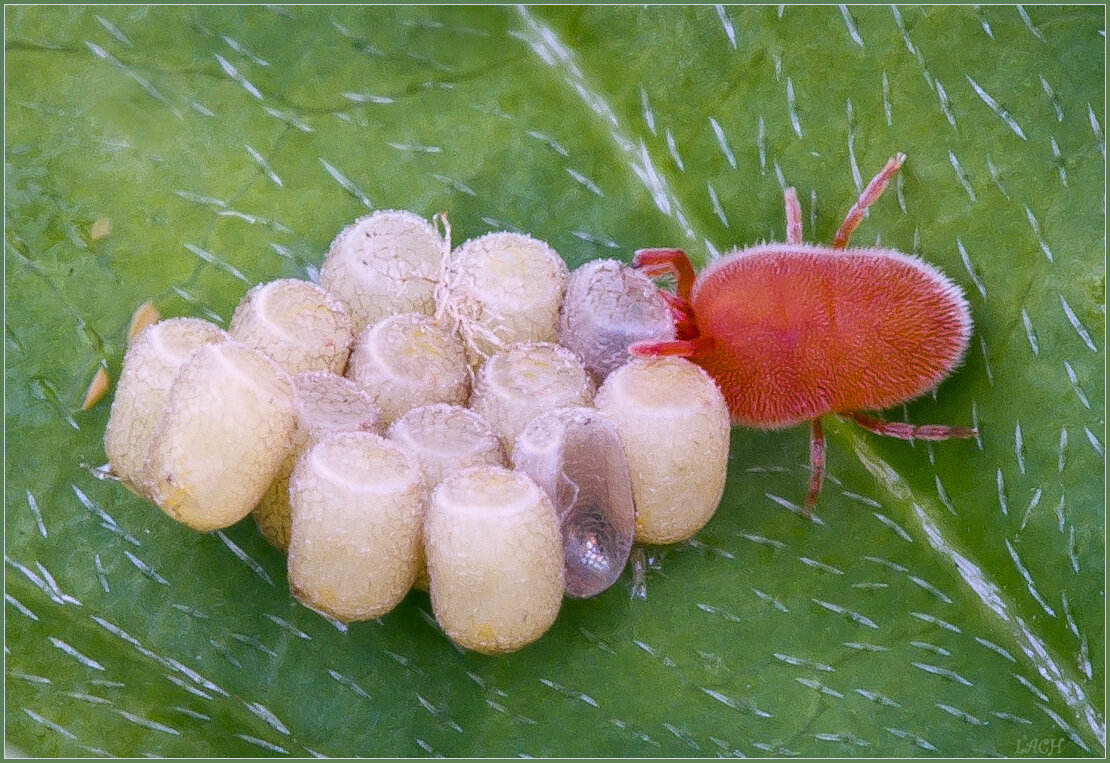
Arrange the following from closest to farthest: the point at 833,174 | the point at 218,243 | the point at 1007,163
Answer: the point at 1007,163 → the point at 833,174 → the point at 218,243

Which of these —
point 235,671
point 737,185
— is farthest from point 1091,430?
point 235,671

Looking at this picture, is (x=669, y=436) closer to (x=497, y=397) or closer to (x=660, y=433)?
(x=660, y=433)

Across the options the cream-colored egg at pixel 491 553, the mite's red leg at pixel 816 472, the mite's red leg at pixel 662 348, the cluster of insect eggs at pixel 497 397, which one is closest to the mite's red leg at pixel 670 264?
the cluster of insect eggs at pixel 497 397

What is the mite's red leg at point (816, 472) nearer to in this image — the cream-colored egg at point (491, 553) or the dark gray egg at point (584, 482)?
the dark gray egg at point (584, 482)

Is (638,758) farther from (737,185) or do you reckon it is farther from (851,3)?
(851,3)

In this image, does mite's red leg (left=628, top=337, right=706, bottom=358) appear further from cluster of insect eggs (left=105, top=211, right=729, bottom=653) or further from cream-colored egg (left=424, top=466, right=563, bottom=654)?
cream-colored egg (left=424, top=466, right=563, bottom=654)

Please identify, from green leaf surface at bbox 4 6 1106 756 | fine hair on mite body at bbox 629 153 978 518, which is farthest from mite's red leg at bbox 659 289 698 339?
green leaf surface at bbox 4 6 1106 756
